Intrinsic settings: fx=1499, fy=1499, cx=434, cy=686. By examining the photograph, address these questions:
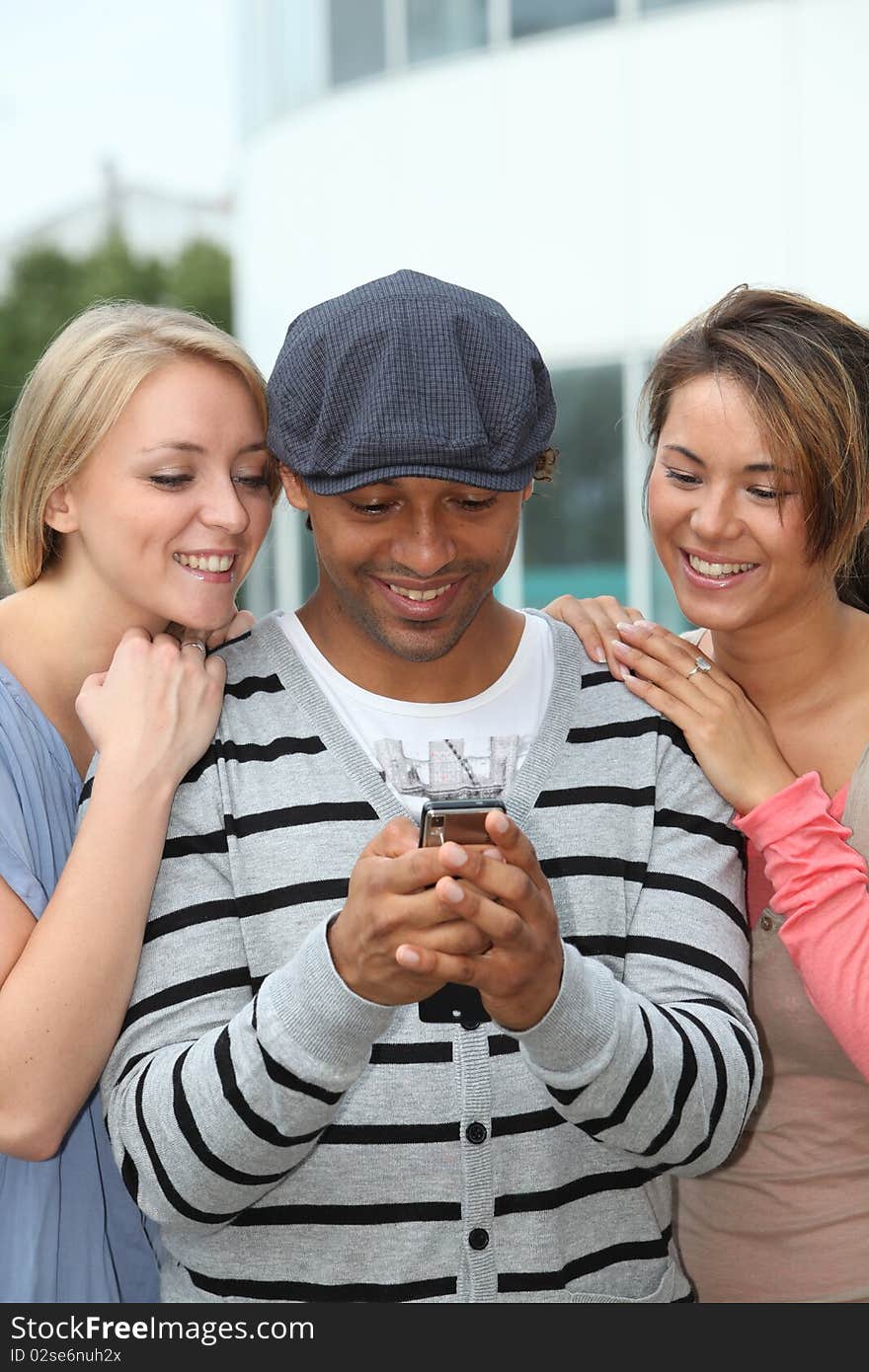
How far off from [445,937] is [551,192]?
9.64 m

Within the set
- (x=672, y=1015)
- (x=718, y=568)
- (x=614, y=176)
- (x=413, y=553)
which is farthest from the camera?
(x=614, y=176)

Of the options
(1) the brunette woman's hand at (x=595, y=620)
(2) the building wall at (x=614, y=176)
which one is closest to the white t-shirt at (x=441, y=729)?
(1) the brunette woman's hand at (x=595, y=620)

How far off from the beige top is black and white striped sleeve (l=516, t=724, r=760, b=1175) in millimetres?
353

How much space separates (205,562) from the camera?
8.73 feet

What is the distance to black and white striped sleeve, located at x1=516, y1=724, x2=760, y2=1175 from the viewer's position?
196cm

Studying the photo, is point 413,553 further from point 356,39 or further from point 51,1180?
point 356,39

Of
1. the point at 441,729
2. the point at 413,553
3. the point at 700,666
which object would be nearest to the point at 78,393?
the point at 413,553

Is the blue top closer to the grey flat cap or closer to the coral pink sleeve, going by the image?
the grey flat cap

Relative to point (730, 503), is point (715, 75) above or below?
above

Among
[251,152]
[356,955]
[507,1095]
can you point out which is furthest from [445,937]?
[251,152]

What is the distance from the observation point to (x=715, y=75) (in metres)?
9.97

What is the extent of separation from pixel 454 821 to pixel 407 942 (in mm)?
159

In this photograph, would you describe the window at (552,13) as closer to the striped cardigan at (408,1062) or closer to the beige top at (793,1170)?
the beige top at (793,1170)

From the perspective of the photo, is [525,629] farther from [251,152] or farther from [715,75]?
[251,152]
